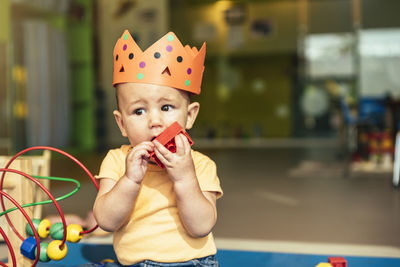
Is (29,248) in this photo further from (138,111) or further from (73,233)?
(138,111)

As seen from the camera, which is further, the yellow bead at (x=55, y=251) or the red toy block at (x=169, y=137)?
the yellow bead at (x=55, y=251)

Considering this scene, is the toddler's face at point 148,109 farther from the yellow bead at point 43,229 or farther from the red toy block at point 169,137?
the yellow bead at point 43,229

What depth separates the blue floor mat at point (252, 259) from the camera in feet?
4.32

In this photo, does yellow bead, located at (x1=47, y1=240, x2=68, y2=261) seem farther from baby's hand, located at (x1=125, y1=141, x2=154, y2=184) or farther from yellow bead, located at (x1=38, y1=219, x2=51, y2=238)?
baby's hand, located at (x1=125, y1=141, x2=154, y2=184)

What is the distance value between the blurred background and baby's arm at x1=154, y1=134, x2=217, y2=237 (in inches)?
36.6

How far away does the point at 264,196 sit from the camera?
8.89 feet

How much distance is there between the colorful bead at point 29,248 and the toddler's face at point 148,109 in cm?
34

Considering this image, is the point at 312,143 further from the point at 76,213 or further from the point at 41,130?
the point at 76,213

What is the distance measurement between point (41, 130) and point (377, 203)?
3.78m

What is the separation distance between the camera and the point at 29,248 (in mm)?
1010

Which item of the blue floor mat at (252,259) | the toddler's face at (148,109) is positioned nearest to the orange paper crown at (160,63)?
the toddler's face at (148,109)

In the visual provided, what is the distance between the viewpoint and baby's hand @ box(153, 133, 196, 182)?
834 mm

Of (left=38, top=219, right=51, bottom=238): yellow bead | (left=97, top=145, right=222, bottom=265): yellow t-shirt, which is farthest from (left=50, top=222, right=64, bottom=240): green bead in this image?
(left=97, top=145, right=222, bottom=265): yellow t-shirt

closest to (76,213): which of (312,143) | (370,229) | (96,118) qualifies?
(370,229)
